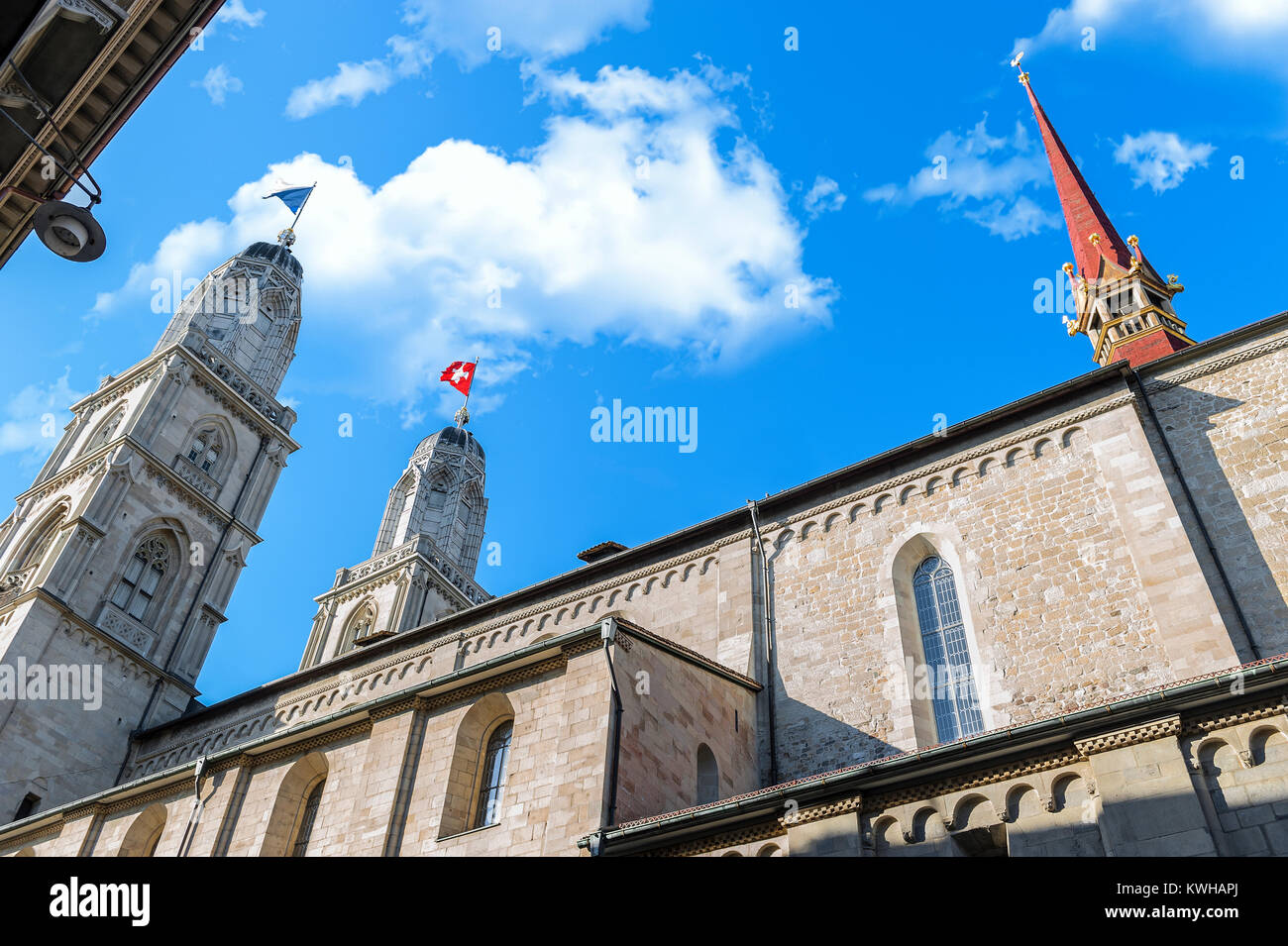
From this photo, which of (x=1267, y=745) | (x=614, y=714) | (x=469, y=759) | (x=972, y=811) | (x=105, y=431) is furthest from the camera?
(x=105, y=431)

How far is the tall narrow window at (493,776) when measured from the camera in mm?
15938

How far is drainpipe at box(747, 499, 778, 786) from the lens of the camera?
18.0 m

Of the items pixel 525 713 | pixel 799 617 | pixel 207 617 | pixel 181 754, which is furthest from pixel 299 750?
pixel 207 617

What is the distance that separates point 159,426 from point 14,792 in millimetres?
12503

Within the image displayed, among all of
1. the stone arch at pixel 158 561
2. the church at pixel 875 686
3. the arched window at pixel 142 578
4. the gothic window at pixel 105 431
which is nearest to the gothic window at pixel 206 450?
the gothic window at pixel 105 431

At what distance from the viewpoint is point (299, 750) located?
18875mm

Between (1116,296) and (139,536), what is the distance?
105 ft

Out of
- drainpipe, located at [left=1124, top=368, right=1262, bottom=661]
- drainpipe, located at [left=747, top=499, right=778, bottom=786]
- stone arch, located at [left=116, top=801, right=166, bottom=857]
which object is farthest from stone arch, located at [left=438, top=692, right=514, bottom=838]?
drainpipe, located at [left=1124, top=368, right=1262, bottom=661]

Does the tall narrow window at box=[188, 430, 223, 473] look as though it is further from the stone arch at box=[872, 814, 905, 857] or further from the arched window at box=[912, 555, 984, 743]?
the stone arch at box=[872, 814, 905, 857]

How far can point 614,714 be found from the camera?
15.0 metres

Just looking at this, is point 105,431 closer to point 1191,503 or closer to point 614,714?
point 614,714

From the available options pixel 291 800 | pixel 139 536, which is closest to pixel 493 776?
pixel 291 800

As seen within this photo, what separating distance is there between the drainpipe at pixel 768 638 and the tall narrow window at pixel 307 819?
26.0 feet
